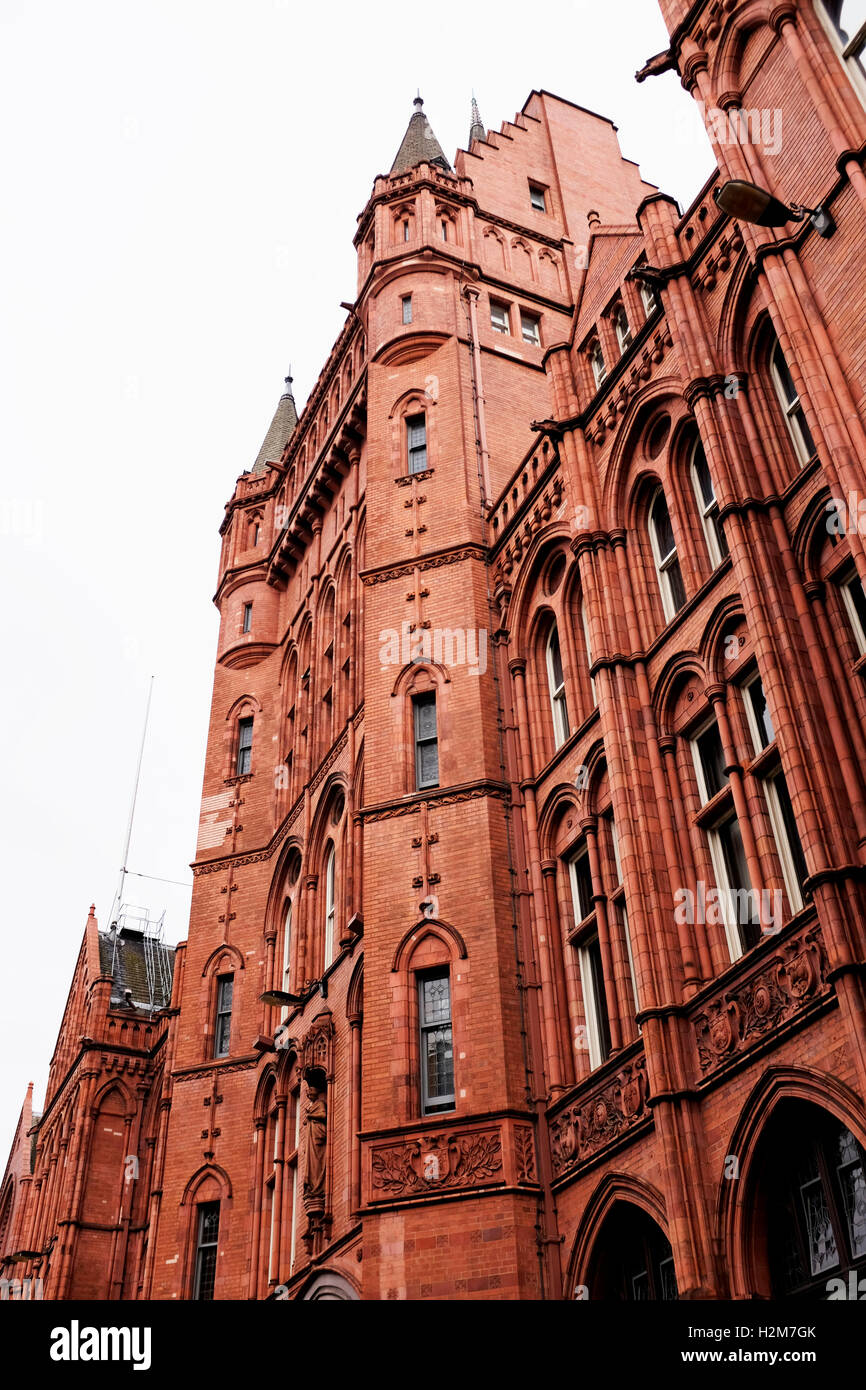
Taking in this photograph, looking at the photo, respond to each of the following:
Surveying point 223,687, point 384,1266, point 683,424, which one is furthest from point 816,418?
point 223,687

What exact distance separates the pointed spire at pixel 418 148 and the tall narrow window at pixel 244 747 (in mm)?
14682

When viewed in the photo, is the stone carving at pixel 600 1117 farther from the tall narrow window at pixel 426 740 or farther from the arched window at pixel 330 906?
the arched window at pixel 330 906

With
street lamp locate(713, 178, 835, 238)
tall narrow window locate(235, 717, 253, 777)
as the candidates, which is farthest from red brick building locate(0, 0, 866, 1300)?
tall narrow window locate(235, 717, 253, 777)

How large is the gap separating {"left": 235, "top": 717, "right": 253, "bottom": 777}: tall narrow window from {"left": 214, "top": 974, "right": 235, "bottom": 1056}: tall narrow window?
589 cm

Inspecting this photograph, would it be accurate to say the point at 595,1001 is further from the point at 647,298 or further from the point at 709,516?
the point at 647,298

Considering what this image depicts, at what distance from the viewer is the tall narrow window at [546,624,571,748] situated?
2245 centimetres

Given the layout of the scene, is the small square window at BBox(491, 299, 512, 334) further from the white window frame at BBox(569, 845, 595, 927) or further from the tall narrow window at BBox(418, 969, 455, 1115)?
the tall narrow window at BBox(418, 969, 455, 1115)

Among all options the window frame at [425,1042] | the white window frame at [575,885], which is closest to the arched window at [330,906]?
the window frame at [425,1042]

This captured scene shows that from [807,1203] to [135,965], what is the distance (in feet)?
126

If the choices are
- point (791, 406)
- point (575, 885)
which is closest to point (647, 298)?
point (791, 406)

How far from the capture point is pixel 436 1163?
63.6ft

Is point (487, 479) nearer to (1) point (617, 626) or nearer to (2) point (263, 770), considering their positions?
(1) point (617, 626)

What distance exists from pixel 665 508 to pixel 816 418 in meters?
5.33

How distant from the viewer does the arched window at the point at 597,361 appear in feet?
75.0
